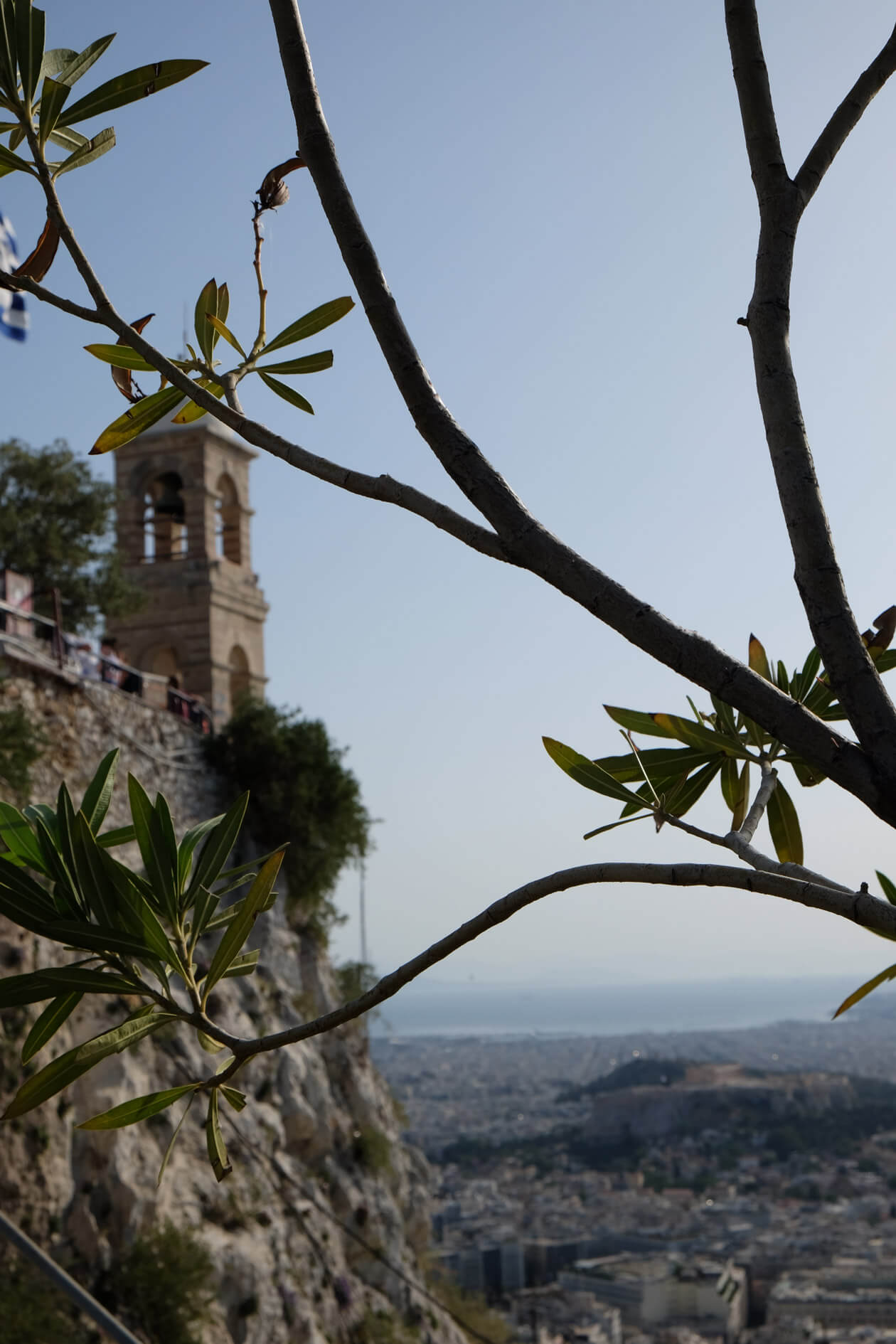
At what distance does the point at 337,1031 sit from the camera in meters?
17.0

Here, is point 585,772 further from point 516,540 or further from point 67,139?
point 67,139

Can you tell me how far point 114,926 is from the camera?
62.2 inches

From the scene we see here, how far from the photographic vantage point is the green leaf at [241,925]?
5.31 feet

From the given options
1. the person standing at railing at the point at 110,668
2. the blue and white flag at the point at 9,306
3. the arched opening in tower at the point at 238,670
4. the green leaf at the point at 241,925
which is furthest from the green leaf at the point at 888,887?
the arched opening in tower at the point at 238,670

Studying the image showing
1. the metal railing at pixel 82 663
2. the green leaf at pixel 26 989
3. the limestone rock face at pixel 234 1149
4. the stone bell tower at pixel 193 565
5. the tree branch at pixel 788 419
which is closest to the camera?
the tree branch at pixel 788 419

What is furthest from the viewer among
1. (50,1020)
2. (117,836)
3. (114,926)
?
(117,836)

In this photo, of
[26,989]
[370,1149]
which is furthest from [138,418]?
[370,1149]

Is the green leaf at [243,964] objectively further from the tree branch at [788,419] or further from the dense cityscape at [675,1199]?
the dense cityscape at [675,1199]

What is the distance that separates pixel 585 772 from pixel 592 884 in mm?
285

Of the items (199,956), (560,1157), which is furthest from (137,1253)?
(560,1157)

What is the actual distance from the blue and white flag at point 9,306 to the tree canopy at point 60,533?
18.9ft

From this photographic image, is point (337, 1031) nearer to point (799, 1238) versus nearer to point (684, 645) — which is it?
point (684, 645)

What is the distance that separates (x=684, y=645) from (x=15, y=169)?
108cm

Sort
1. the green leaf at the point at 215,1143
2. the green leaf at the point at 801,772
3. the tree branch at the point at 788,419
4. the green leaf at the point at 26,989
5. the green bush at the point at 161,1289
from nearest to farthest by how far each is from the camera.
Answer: the tree branch at the point at 788,419 < the green leaf at the point at 26,989 < the green leaf at the point at 215,1143 < the green leaf at the point at 801,772 < the green bush at the point at 161,1289
